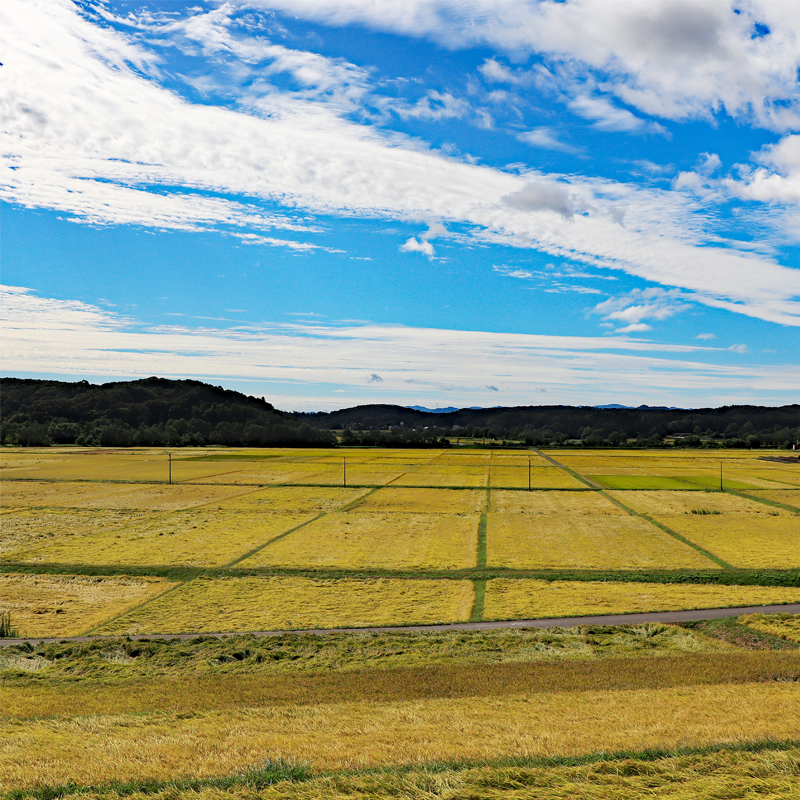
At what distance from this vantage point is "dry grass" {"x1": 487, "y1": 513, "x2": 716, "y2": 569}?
3644 cm

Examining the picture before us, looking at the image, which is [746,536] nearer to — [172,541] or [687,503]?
[687,503]

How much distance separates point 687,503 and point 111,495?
59640 mm

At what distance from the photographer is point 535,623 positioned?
24.7 m

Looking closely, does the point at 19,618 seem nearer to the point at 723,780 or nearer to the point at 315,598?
the point at 315,598

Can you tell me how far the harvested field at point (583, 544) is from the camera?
36.3m

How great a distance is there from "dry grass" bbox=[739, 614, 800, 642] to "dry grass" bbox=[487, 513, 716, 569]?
10.8 meters

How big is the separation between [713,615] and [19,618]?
2810cm

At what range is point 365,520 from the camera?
51.6 metres

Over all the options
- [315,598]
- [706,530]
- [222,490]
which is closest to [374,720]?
[315,598]

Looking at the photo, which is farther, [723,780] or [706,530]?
[706,530]

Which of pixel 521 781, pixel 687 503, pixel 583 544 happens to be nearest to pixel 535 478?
pixel 687 503

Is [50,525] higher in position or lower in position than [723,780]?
lower

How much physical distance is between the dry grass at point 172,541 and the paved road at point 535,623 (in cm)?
1305

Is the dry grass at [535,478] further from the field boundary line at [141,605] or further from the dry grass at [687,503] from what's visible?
the field boundary line at [141,605]
